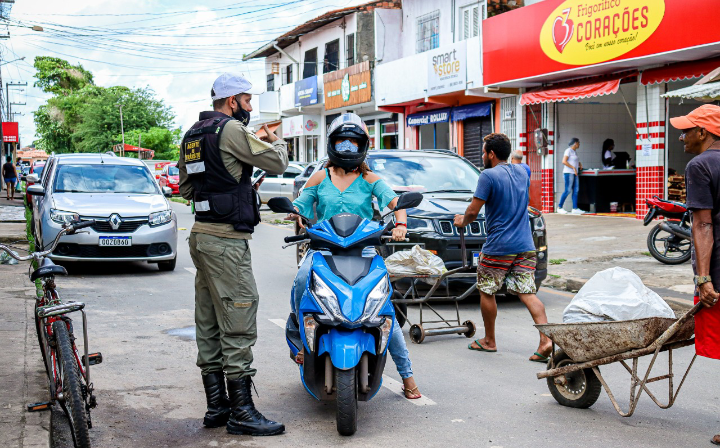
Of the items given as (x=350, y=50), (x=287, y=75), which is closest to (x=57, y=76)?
(x=287, y=75)

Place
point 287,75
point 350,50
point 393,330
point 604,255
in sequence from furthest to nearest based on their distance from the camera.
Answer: point 287,75
point 350,50
point 604,255
point 393,330

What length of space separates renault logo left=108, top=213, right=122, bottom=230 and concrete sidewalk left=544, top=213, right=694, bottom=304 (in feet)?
19.6

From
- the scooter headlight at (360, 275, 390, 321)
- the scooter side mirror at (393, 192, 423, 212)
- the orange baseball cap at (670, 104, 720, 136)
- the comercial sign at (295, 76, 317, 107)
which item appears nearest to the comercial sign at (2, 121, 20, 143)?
the comercial sign at (295, 76, 317, 107)

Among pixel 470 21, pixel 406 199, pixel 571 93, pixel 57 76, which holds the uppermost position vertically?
pixel 57 76

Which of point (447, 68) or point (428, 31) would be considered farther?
point (428, 31)

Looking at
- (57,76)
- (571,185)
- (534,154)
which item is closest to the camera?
(571,185)

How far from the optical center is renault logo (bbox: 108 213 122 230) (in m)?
10.6

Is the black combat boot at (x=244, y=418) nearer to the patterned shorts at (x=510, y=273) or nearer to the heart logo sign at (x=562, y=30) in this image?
the patterned shorts at (x=510, y=273)

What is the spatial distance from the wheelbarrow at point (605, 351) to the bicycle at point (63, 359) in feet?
9.02

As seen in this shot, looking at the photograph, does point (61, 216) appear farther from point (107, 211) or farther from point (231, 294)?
point (231, 294)

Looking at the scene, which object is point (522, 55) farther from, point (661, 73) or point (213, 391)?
point (213, 391)

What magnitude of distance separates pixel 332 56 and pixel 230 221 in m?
30.9

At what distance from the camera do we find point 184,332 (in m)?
7.48

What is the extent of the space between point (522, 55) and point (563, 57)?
1565 millimetres
